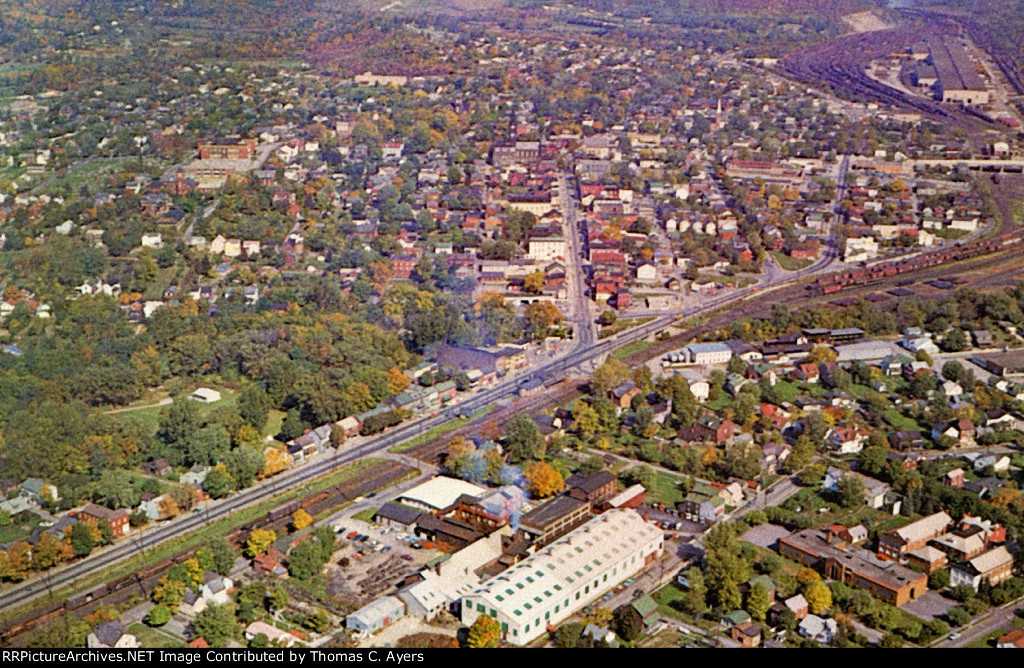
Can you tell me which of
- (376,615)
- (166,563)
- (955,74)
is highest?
(955,74)

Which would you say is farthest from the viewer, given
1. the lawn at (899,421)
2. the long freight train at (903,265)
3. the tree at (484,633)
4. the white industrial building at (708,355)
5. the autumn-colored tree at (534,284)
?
the long freight train at (903,265)

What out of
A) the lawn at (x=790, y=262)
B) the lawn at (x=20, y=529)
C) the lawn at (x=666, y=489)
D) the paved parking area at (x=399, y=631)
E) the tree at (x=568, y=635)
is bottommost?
the lawn at (x=790, y=262)

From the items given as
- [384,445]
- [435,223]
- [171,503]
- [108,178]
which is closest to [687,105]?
[435,223]

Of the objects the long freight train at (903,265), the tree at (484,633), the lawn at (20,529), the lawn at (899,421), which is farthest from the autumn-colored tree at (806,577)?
the long freight train at (903,265)

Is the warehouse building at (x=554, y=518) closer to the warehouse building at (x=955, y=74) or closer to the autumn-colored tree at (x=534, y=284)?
the autumn-colored tree at (x=534, y=284)

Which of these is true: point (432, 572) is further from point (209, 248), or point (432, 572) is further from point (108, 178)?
point (108, 178)

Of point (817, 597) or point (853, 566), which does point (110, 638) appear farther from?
point (853, 566)

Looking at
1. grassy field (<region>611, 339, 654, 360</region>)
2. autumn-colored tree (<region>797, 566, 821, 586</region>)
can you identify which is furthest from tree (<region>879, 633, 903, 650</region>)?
grassy field (<region>611, 339, 654, 360</region>)

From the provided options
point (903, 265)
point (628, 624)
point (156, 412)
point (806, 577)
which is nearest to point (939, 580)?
point (806, 577)
